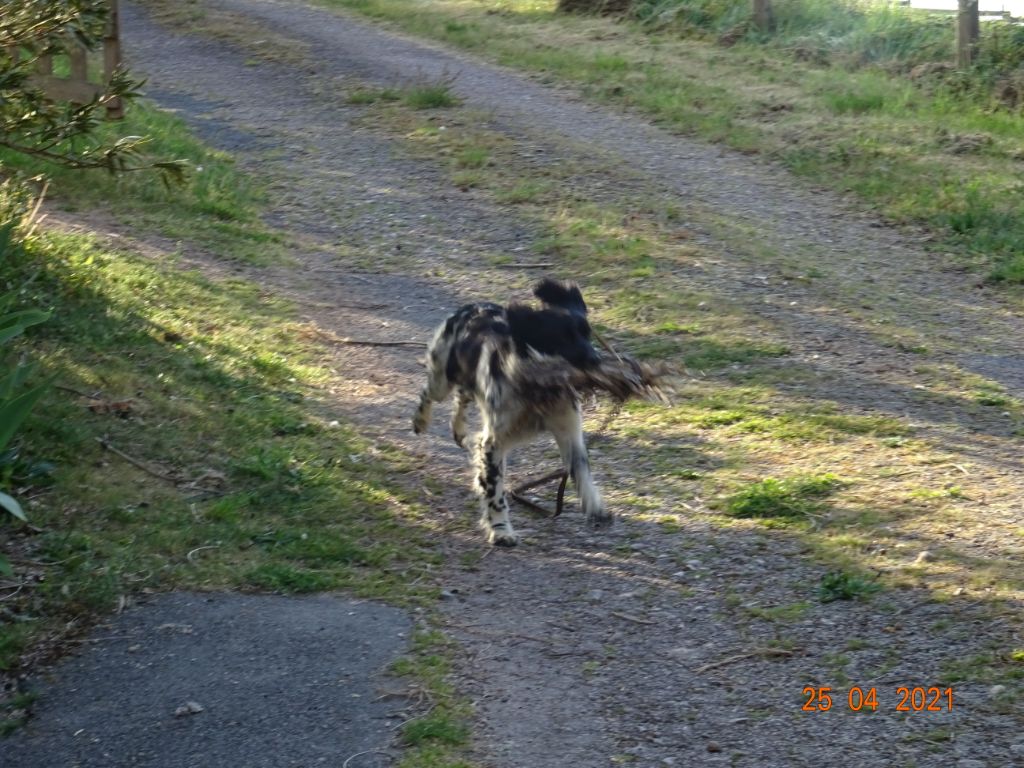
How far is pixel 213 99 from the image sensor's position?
1548 centimetres

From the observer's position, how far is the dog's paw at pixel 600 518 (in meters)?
6.38

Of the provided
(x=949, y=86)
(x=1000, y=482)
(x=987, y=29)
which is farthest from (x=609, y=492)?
(x=987, y=29)

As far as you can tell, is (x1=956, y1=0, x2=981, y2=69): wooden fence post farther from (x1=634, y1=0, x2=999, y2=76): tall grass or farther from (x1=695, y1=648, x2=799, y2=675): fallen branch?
(x1=695, y1=648, x2=799, y2=675): fallen branch

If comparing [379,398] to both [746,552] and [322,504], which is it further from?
[746,552]

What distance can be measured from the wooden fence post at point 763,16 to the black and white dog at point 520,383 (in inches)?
489

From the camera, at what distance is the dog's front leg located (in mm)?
6312

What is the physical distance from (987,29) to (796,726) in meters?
12.8

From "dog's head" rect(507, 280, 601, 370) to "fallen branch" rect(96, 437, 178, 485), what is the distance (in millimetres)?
1912

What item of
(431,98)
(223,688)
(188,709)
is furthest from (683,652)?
(431,98)

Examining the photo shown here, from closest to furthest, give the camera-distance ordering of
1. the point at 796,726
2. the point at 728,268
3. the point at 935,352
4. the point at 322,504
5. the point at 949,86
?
the point at 796,726 < the point at 322,504 < the point at 935,352 < the point at 728,268 < the point at 949,86

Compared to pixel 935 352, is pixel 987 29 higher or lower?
higher

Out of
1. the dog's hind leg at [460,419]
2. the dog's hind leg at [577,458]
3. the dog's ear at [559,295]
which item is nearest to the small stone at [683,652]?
the dog's hind leg at [577,458]

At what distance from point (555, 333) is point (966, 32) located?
10.8 meters
